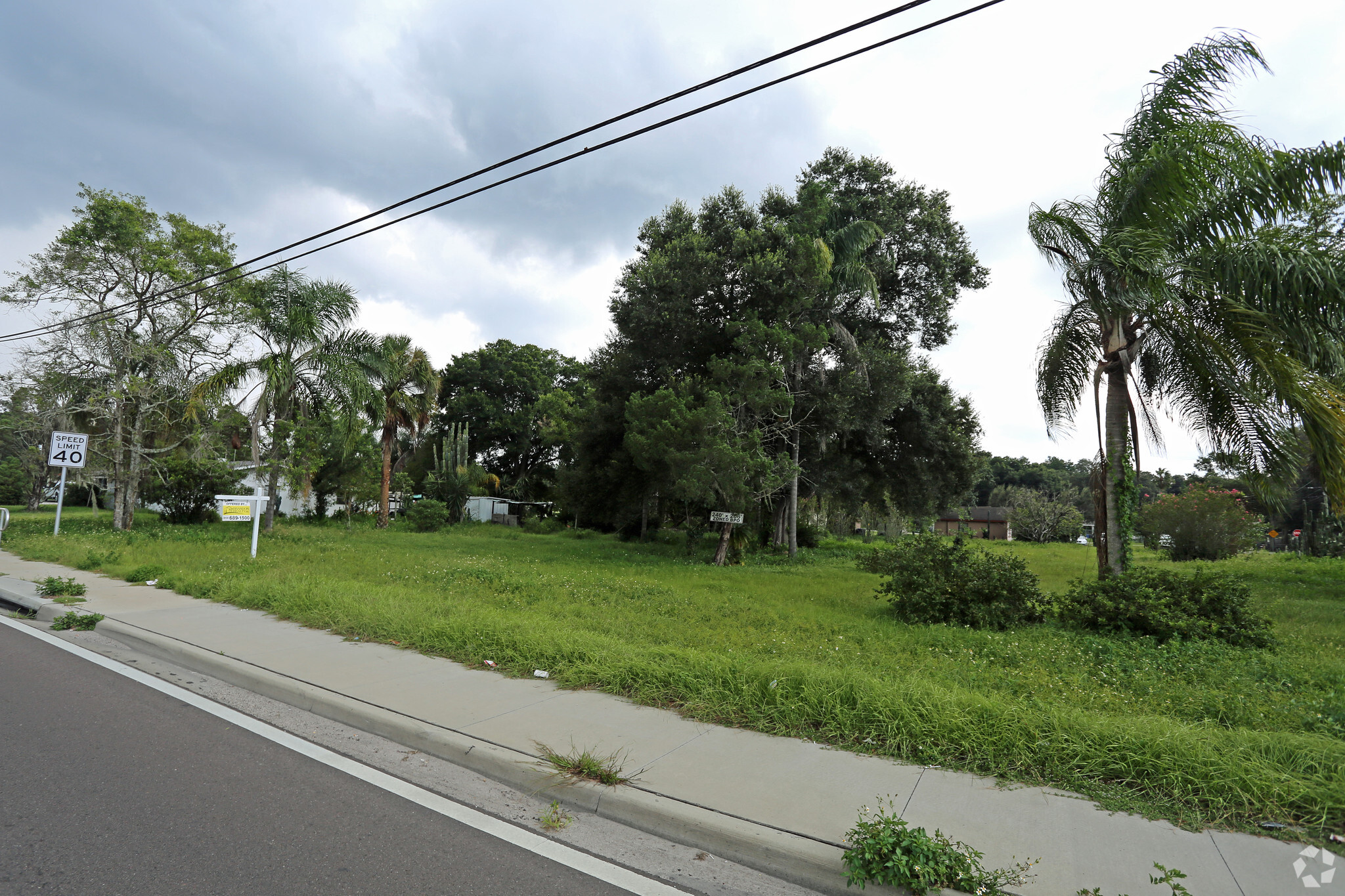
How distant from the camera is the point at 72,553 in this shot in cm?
1417

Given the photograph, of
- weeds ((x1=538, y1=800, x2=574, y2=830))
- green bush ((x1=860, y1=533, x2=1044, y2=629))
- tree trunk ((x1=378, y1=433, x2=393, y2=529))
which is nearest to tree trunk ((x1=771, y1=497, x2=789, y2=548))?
green bush ((x1=860, y1=533, x2=1044, y2=629))

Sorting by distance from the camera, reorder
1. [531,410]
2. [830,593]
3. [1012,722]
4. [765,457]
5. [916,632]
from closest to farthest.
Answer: [1012,722] → [916,632] → [830,593] → [765,457] → [531,410]

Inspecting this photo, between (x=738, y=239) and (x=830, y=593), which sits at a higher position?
(x=738, y=239)

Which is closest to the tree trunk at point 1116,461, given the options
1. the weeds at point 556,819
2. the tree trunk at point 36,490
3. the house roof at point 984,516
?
the weeds at point 556,819

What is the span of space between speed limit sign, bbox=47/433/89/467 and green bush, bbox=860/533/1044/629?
18.7 m

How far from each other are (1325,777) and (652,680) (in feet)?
14.2

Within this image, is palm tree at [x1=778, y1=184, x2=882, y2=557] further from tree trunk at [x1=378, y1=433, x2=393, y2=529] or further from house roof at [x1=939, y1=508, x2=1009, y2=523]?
house roof at [x1=939, y1=508, x2=1009, y2=523]

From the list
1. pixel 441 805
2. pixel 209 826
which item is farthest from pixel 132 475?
pixel 441 805

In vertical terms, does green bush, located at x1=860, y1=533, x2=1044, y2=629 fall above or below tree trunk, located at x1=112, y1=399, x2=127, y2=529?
below

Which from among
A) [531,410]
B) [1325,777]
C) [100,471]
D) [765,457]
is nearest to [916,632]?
[1325,777]

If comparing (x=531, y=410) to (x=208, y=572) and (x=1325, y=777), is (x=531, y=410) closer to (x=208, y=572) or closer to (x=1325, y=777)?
(x=208, y=572)

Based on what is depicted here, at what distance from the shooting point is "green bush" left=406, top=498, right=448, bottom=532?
3095 centimetres

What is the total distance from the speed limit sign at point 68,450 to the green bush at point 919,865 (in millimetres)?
20134

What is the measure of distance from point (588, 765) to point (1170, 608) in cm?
806
